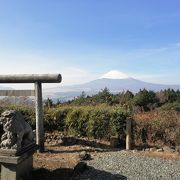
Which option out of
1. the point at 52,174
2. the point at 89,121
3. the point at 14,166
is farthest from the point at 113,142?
the point at 14,166

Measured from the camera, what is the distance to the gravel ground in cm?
688

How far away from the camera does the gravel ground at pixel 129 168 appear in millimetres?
6879

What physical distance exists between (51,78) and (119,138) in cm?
331

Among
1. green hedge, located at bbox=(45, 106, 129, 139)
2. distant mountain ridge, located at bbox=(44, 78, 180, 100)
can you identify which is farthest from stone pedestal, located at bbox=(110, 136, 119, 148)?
distant mountain ridge, located at bbox=(44, 78, 180, 100)

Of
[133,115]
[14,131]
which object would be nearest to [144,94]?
[133,115]

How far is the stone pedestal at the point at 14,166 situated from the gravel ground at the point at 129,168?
124 cm

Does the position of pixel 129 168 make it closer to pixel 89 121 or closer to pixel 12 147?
pixel 12 147

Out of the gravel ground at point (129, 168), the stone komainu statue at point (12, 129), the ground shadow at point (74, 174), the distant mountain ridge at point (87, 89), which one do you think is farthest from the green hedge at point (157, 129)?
the distant mountain ridge at point (87, 89)

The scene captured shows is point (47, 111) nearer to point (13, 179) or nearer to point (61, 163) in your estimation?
point (61, 163)

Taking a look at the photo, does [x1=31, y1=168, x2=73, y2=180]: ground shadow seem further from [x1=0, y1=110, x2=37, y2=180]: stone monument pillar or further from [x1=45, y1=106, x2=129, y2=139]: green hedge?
[x1=45, y1=106, x2=129, y2=139]: green hedge

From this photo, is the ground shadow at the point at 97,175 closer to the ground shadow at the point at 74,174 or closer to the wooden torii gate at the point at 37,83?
the ground shadow at the point at 74,174

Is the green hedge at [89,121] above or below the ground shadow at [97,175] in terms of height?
above

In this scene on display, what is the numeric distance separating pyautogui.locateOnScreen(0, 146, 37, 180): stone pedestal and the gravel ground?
124cm

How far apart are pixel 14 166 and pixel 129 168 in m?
2.87
